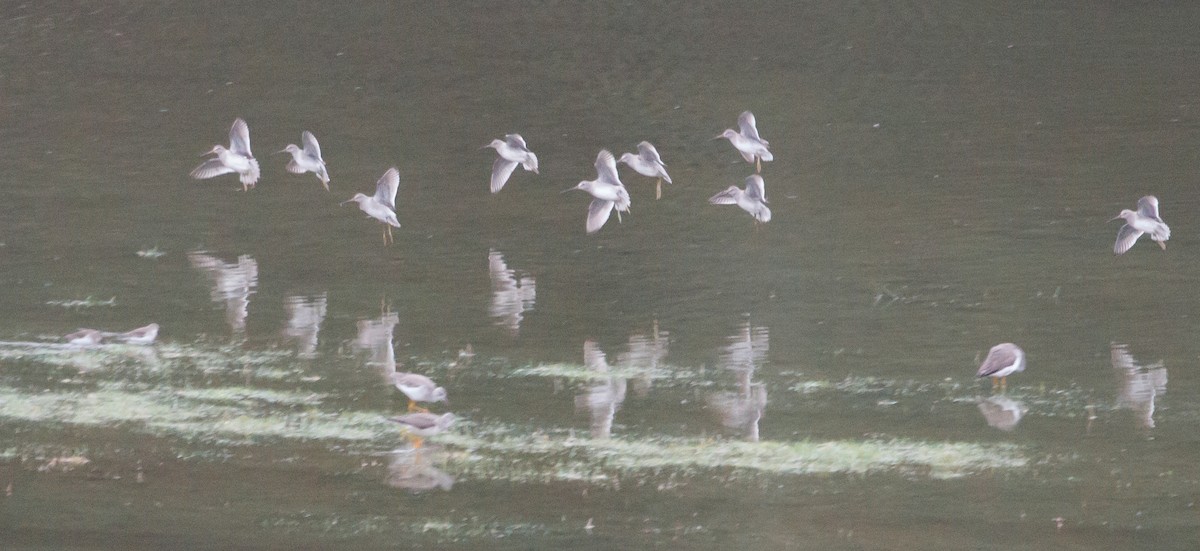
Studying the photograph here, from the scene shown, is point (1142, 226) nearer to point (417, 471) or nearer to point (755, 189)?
point (755, 189)

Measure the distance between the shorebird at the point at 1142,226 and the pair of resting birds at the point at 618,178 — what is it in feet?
10.1

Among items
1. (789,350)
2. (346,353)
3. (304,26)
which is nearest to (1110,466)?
(789,350)

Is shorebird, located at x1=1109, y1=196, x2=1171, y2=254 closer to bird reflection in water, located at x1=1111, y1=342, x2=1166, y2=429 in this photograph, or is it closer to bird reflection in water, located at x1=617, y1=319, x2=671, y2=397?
bird reflection in water, located at x1=1111, y1=342, x2=1166, y2=429

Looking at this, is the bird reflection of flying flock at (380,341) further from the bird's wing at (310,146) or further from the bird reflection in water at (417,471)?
the bird's wing at (310,146)

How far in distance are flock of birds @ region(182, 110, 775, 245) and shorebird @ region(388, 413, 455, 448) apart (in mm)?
5631

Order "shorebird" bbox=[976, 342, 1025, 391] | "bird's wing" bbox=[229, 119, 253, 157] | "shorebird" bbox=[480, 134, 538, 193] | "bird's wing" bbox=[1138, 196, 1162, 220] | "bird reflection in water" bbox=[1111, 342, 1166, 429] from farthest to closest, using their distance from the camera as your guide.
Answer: "shorebird" bbox=[480, 134, 538, 193]
"bird's wing" bbox=[229, 119, 253, 157]
"bird's wing" bbox=[1138, 196, 1162, 220]
"shorebird" bbox=[976, 342, 1025, 391]
"bird reflection in water" bbox=[1111, 342, 1166, 429]

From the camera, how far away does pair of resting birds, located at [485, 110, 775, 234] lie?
15.7 metres

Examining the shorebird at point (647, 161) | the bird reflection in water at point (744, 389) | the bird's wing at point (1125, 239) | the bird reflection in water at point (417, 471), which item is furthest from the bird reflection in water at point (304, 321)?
the bird's wing at point (1125, 239)

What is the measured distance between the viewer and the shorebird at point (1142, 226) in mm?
14422

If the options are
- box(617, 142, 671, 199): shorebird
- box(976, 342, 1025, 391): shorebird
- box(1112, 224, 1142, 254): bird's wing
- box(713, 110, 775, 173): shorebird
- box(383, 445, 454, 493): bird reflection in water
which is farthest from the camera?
box(713, 110, 775, 173): shorebird

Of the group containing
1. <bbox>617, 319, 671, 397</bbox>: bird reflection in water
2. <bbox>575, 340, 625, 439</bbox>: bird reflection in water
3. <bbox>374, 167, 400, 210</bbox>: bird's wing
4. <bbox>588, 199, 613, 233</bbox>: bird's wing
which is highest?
<bbox>374, 167, 400, 210</bbox>: bird's wing

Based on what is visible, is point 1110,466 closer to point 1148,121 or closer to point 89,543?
point 89,543

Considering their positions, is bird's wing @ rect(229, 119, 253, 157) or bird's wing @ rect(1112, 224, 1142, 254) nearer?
bird's wing @ rect(1112, 224, 1142, 254)

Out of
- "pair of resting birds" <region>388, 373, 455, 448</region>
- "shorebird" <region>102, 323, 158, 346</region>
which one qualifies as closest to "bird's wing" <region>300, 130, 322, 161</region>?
"shorebird" <region>102, 323, 158, 346</region>
